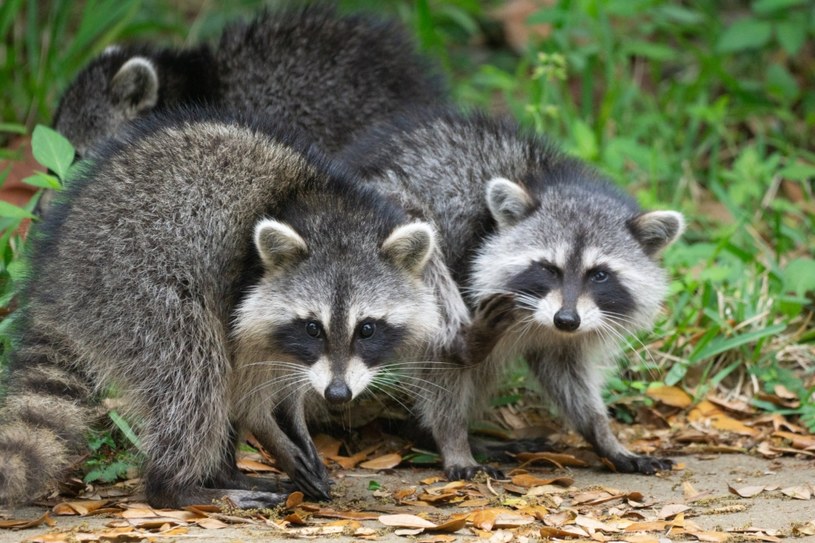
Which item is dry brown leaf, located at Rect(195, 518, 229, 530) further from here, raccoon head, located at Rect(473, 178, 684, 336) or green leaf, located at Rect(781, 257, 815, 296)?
green leaf, located at Rect(781, 257, 815, 296)

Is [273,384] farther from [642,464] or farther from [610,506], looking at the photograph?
[642,464]

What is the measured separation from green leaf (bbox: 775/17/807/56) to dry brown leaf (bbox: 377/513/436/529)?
5306 mm

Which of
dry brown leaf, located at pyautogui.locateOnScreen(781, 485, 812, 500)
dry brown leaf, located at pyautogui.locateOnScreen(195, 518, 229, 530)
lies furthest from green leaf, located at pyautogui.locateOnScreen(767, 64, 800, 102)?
dry brown leaf, located at pyautogui.locateOnScreen(195, 518, 229, 530)

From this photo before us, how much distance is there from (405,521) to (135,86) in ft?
13.4

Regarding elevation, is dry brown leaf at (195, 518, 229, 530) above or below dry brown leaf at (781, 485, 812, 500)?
below

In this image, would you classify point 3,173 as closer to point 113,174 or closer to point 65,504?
point 113,174

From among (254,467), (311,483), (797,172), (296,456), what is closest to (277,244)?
(296,456)

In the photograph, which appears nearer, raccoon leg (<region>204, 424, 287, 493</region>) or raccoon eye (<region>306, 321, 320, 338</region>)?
raccoon eye (<region>306, 321, 320, 338</region>)

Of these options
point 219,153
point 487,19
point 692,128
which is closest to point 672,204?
point 692,128

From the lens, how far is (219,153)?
17.0ft

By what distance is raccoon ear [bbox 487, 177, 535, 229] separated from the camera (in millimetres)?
5781

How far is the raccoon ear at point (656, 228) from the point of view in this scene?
584cm

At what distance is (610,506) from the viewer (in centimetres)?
516

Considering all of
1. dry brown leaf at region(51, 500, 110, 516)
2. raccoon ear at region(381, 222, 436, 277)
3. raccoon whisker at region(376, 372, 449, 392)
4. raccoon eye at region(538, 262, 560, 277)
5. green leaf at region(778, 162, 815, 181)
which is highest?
green leaf at region(778, 162, 815, 181)
